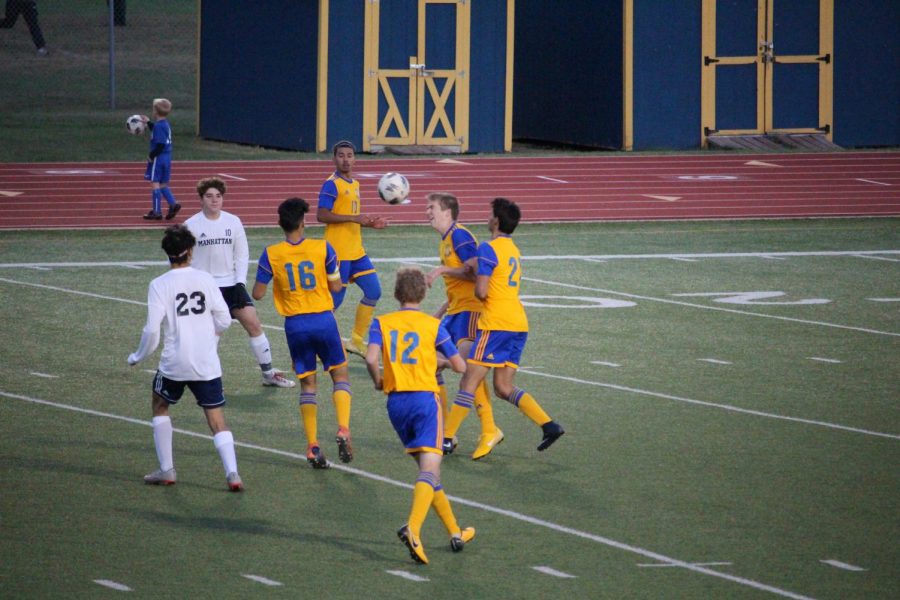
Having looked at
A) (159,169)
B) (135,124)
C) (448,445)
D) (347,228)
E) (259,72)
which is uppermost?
(259,72)

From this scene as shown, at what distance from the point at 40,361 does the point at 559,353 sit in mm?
4995

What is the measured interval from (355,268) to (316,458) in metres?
4.19

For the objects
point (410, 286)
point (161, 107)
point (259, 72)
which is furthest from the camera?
point (259, 72)

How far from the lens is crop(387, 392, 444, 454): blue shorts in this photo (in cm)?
913

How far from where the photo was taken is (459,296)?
12.0m

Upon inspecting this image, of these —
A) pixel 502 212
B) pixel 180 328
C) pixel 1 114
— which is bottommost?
pixel 180 328

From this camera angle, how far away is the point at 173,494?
10.4 meters

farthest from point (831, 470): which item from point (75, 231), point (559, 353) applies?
point (75, 231)

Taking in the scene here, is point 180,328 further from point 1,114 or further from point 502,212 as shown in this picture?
point 1,114

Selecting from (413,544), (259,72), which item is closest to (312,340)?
(413,544)

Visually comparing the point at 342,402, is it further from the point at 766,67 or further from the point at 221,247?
the point at 766,67

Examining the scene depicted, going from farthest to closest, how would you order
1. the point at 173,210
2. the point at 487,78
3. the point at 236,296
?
the point at 487,78 → the point at 173,210 → the point at 236,296

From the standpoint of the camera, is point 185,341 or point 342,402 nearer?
point 185,341

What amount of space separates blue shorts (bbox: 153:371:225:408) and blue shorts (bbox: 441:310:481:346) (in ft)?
7.26
